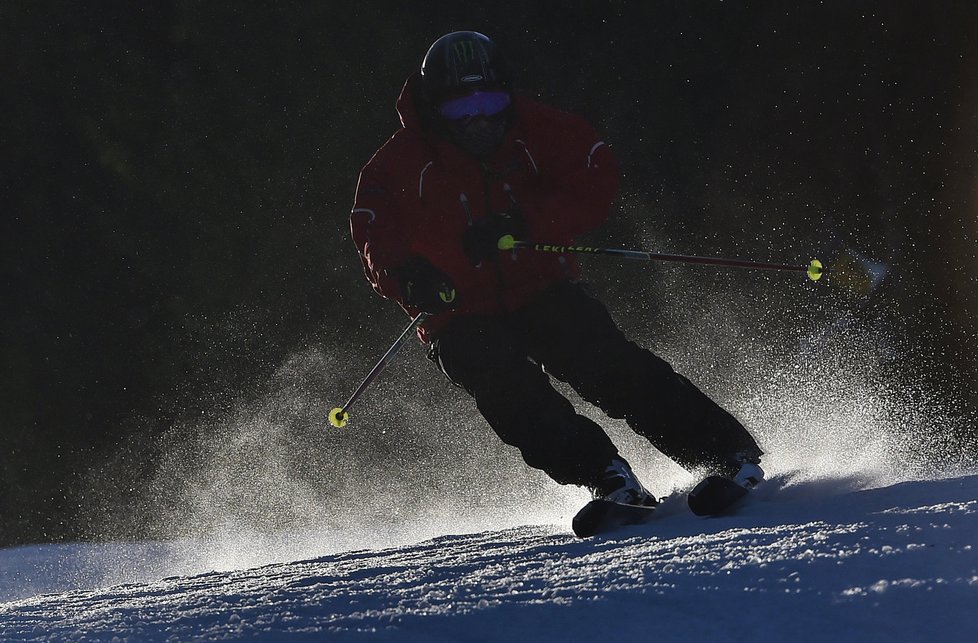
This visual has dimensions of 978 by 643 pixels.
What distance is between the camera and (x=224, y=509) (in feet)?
26.2

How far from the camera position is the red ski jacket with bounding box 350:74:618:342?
3.02 metres

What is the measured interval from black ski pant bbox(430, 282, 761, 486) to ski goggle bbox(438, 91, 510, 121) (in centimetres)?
55

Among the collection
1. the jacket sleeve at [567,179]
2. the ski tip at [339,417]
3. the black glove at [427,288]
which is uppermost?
the jacket sleeve at [567,179]

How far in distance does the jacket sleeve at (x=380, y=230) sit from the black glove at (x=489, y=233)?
18 centimetres

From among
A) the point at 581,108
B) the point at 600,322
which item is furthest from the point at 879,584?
the point at 581,108

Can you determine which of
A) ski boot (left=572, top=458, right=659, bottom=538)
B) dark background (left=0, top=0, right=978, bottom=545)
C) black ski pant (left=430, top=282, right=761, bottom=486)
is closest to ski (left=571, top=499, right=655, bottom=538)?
ski boot (left=572, top=458, right=659, bottom=538)

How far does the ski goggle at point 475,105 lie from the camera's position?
2.93 m

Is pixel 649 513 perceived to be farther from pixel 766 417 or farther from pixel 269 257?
pixel 269 257

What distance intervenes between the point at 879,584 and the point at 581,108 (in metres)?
5.32

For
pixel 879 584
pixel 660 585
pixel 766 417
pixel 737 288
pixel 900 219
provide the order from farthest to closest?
pixel 737 288 → pixel 900 219 → pixel 766 417 → pixel 660 585 → pixel 879 584

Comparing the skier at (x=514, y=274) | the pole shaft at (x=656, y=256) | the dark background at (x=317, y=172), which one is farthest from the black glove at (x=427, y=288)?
the dark background at (x=317, y=172)

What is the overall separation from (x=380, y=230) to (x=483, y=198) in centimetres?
30

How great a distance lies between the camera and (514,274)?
3023mm

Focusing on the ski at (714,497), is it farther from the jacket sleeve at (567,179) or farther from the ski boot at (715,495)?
the jacket sleeve at (567,179)
